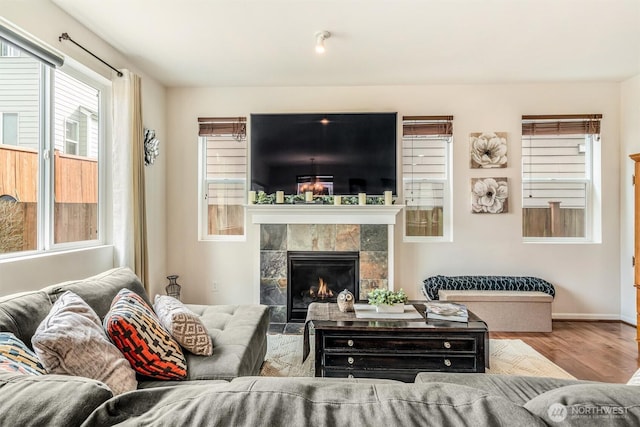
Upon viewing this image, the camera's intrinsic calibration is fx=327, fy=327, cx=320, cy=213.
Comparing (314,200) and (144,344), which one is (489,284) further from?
(144,344)

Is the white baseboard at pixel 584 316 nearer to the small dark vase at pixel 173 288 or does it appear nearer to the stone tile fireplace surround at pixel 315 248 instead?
the stone tile fireplace surround at pixel 315 248

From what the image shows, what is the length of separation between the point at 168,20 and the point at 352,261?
9.09ft

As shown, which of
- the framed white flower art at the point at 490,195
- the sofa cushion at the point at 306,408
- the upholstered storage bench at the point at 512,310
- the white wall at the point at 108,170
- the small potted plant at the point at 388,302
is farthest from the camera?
the framed white flower art at the point at 490,195

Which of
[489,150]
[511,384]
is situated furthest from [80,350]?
[489,150]

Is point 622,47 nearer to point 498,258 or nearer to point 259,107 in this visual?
point 498,258

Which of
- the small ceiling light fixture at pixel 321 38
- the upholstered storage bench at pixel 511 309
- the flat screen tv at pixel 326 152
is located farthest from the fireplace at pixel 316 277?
the small ceiling light fixture at pixel 321 38

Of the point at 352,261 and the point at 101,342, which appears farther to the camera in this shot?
the point at 352,261

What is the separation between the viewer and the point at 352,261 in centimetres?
366

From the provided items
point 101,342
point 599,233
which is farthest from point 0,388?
point 599,233

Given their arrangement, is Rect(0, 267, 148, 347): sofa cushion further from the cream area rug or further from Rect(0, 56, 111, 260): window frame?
the cream area rug

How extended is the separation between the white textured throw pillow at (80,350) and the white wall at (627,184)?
475cm

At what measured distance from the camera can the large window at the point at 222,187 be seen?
3932mm

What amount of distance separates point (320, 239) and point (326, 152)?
991 mm

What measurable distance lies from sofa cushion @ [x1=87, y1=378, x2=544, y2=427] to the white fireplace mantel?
9.90 ft
